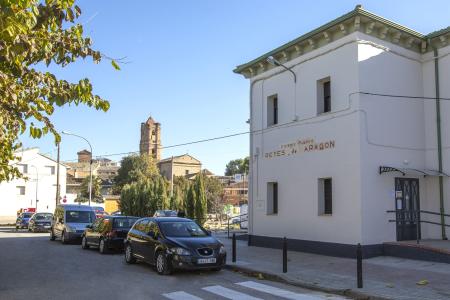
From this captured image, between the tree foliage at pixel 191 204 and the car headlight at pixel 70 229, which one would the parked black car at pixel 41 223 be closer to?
the tree foliage at pixel 191 204

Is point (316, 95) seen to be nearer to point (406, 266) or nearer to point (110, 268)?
point (406, 266)

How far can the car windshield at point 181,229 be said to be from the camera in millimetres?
13180

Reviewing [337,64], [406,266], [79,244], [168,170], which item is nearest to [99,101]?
[406,266]

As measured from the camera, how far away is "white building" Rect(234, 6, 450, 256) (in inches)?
599

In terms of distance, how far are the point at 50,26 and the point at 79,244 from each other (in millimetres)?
18030

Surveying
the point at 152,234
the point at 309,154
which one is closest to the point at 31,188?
the point at 309,154

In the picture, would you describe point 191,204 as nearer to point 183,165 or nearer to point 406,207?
point 406,207

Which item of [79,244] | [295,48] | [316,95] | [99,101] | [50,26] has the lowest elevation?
[79,244]

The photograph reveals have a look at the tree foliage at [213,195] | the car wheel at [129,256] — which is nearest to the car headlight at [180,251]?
the car wheel at [129,256]

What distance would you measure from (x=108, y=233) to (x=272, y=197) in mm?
6615

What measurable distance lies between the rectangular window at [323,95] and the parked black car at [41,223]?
73.9 ft

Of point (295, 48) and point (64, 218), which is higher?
point (295, 48)

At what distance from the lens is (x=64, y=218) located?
939 inches

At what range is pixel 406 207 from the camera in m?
16.1
